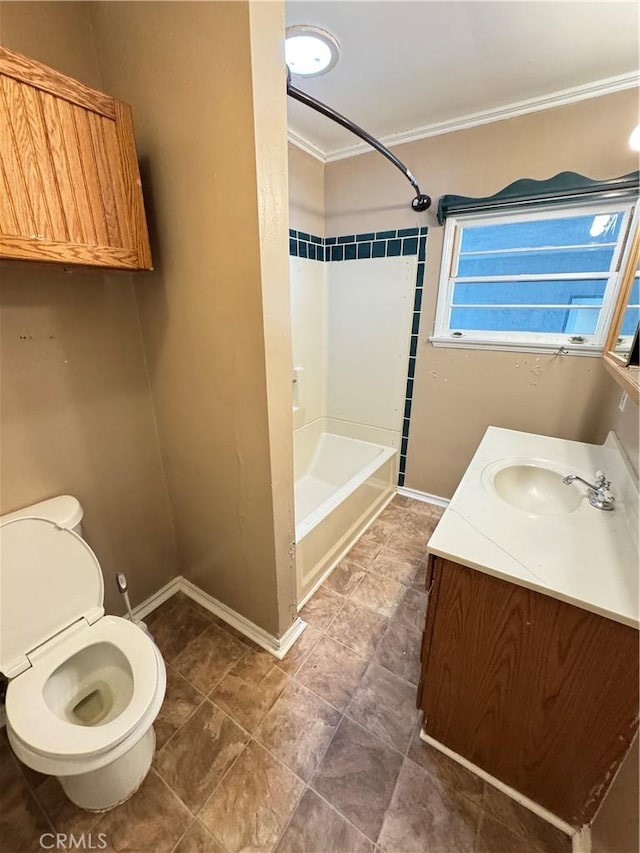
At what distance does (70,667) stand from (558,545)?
162cm

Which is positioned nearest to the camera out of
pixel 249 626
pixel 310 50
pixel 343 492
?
pixel 310 50

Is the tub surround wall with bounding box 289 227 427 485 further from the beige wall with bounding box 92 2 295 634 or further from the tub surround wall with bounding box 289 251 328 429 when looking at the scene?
the beige wall with bounding box 92 2 295 634

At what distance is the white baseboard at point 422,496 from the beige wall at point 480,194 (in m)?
0.05

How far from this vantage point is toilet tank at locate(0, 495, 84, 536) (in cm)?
112

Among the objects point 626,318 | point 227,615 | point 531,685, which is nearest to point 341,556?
point 227,615

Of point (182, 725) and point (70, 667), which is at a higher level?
point (70, 667)

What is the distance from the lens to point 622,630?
745 mm

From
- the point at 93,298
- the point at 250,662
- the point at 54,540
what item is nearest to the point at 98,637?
the point at 54,540

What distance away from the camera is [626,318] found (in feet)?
4.97

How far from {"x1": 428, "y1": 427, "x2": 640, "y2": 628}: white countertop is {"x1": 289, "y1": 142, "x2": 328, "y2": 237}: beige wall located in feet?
6.43

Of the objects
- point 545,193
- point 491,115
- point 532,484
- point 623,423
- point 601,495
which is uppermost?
point 491,115

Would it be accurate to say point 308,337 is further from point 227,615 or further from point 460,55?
point 227,615

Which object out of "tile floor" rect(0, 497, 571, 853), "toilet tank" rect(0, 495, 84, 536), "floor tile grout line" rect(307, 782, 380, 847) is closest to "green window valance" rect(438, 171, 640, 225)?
"tile floor" rect(0, 497, 571, 853)

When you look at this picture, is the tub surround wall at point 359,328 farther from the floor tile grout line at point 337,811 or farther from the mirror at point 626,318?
the floor tile grout line at point 337,811
